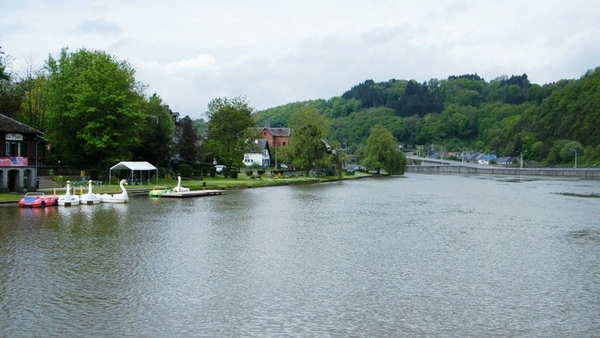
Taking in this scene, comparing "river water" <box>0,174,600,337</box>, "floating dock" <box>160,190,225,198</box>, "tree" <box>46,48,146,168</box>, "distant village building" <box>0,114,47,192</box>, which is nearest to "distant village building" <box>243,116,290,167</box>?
"tree" <box>46,48,146,168</box>

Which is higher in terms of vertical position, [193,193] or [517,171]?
[517,171]

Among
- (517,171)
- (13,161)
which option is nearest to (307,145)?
(13,161)

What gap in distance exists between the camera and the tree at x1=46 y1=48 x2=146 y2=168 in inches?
2147

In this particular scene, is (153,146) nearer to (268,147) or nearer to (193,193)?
(193,193)

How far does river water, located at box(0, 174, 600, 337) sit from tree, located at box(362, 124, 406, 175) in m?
85.4

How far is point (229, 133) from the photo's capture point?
3027 inches

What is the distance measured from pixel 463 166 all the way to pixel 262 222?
155 metres

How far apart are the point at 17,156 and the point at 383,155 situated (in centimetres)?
8476

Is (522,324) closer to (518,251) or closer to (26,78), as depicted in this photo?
(518,251)

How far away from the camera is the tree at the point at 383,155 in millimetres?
119188

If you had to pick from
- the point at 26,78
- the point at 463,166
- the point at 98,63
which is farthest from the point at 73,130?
the point at 463,166

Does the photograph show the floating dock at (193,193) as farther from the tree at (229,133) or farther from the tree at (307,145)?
the tree at (307,145)

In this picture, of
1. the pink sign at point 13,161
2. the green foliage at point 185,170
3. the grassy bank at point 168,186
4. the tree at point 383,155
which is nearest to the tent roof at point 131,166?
the grassy bank at point 168,186

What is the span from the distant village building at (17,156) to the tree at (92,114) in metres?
8.53
